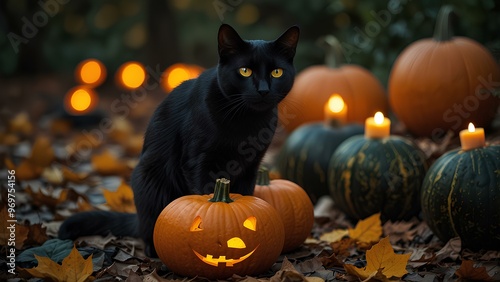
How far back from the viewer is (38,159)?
4812 mm

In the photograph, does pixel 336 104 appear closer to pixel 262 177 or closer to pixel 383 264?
pixel 262 177

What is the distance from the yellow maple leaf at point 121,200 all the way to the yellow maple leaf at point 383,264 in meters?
1.68

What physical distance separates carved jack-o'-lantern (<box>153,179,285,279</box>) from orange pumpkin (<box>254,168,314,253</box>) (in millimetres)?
338

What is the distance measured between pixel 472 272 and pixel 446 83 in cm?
230

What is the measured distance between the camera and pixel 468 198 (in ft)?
9.59

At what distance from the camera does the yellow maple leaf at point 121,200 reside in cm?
377

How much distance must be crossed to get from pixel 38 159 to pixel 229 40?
2.70m

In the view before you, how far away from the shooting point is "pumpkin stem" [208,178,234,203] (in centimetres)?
266

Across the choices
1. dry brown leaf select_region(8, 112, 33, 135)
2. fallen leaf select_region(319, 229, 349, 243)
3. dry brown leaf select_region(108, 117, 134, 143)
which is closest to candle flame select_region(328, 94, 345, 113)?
fallen leaf select_region(319, 229, 349, 243)

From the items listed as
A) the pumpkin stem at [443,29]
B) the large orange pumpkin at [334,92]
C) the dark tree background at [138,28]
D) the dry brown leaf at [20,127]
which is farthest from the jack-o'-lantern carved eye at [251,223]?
the dark tree background at [138,28]

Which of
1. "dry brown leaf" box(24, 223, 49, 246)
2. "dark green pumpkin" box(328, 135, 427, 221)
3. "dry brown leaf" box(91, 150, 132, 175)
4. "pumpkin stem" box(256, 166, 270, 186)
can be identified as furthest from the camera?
"dry brown leaf" box(91, 150, 132, 175)

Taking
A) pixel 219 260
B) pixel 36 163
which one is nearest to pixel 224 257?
pixel 219 260

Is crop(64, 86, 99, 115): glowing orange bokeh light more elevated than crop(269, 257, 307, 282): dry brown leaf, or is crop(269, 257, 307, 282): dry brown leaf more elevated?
crop(64, 86, 99, 115): glowing orange bokeh light

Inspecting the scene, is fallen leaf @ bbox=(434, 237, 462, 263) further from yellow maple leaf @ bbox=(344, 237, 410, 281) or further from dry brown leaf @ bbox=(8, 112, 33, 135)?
dry brown leaf @ bbox=(8, 112, 33, 135)
